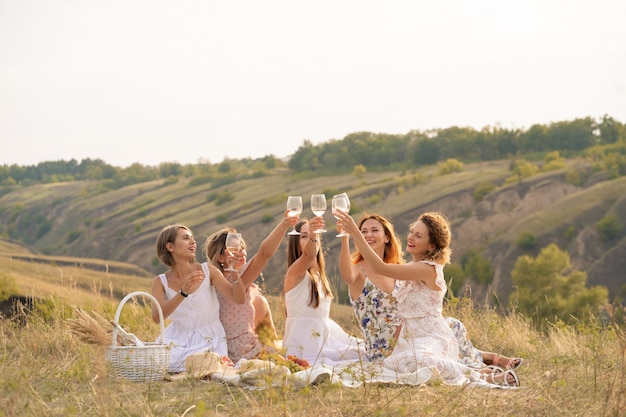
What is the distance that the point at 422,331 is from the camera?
6703 millimetres

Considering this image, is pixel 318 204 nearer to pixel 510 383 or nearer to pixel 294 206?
pixel 294 206

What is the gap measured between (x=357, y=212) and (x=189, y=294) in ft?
265

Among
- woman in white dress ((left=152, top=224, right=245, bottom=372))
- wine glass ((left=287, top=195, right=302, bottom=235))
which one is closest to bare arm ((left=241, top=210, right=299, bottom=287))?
woman in white dress ((left=152, top=224, right=245, bottom=372))

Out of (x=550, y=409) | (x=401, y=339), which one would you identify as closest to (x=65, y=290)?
(x=401, y=339)

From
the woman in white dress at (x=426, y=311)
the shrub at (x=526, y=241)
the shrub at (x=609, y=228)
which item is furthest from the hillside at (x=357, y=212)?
→ the woman in white dress at (x=426, y=311)

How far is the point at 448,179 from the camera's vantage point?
3617 inches

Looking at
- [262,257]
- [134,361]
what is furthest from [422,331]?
[134,361]

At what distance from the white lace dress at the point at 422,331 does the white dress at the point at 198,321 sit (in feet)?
5.49

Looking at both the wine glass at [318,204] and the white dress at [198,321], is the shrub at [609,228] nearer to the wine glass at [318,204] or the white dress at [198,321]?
the white dress at [198,321]

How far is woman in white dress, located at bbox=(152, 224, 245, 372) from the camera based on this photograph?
7211 millimetres

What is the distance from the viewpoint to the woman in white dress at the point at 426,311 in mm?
6246


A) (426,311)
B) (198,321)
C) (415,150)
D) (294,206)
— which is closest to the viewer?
(294,206)

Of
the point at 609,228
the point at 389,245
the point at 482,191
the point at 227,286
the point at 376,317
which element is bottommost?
the point at 609,228

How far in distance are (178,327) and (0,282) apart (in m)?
11.0
